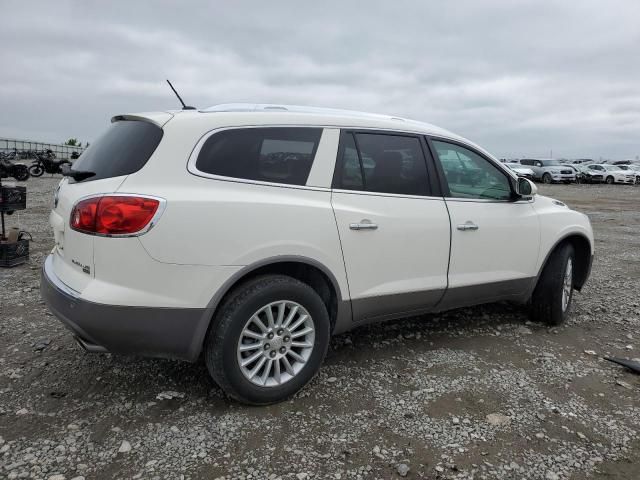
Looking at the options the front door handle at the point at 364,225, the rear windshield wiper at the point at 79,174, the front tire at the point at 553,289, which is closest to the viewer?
the rear windshield wiper at the point at 79,174

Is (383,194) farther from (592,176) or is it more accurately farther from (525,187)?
(592,176)

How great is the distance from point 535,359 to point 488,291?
614mm

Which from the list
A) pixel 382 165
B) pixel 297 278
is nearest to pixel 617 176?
pixel 382 165

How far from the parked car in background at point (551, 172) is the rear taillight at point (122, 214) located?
3521 cm

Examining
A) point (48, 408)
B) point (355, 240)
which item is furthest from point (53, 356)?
point (355, 240)

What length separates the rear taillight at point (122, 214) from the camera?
2.62 m

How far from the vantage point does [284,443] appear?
2.75 m

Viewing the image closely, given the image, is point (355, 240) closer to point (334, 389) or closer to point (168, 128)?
point (334, 389)

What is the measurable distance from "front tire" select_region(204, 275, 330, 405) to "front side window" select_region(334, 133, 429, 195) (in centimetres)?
79

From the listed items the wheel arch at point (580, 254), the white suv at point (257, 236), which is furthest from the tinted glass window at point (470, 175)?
the wheel arch at point (580, 254)

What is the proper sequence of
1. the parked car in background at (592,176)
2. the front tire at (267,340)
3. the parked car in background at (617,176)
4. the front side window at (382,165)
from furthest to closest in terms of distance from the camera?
the parked car in background at (592,176) < the parked car in background at (617,176) < the front side window at (382,165) < the front tire at (267,340)

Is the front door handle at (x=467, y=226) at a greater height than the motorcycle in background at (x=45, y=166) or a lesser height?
lesser

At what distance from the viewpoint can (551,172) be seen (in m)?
33.8

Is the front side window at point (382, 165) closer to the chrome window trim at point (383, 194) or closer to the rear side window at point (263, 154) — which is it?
the chrome window trim at point (383, 194)
